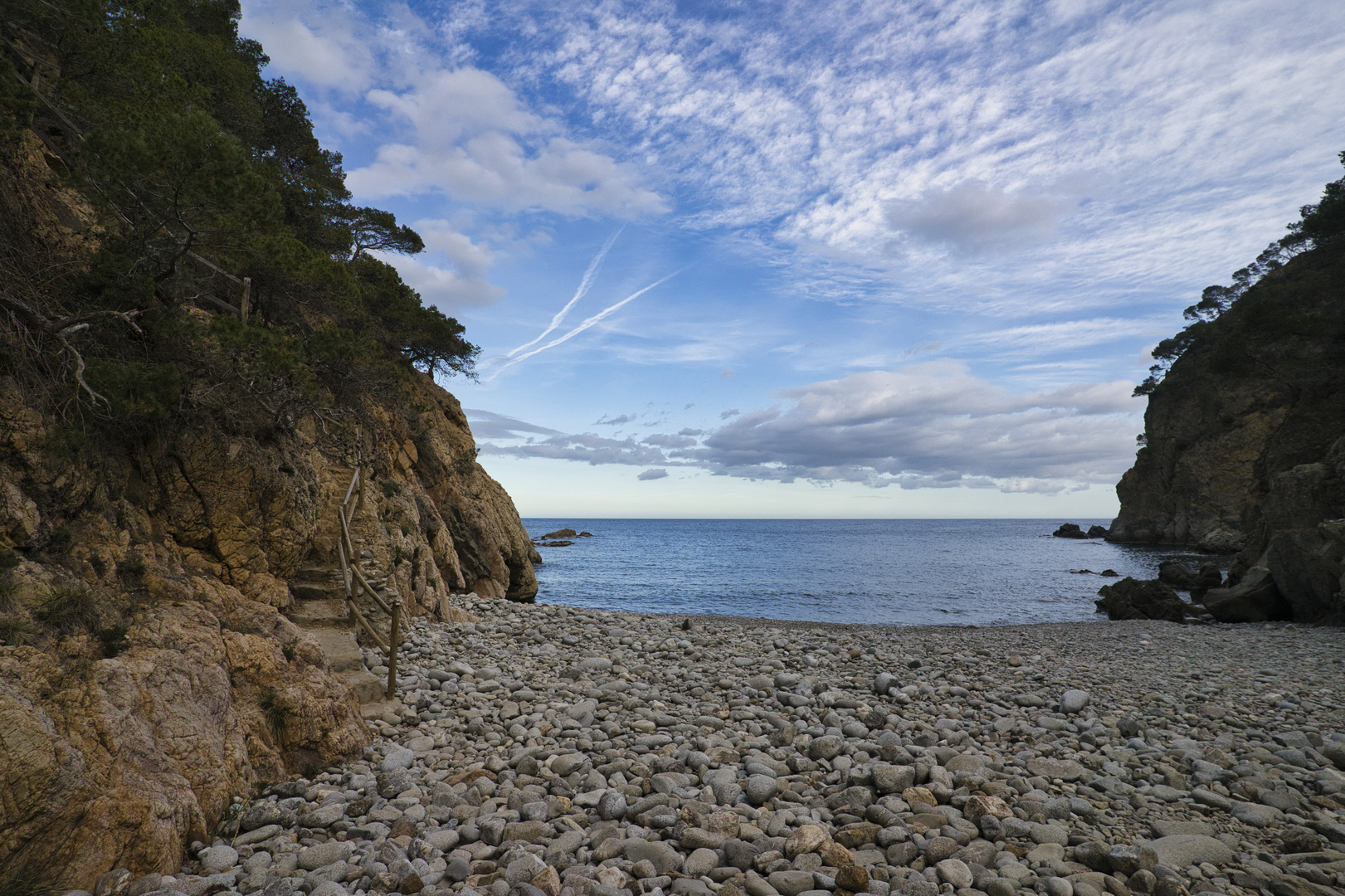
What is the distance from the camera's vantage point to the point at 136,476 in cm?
696

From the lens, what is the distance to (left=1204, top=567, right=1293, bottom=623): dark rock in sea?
61.5ft

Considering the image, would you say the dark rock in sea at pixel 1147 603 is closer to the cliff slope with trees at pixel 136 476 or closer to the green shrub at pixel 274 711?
the cliff slope with trees at pixel 136 476

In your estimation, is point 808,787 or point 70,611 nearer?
point 70,611

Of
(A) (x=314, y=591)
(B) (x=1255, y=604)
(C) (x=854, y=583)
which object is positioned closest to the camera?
(A) (x=314, y=591)

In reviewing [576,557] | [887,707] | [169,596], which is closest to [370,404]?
[169,596]

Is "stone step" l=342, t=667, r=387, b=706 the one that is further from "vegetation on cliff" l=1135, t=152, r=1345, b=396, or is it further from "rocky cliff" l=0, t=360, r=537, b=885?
"vegetation on cliff" l=1135, t=152, r=1345, b=396

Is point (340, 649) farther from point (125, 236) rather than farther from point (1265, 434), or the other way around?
point (1265, 434)

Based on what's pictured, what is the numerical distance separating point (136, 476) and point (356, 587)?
4.32 meters

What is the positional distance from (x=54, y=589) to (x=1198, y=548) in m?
69.6

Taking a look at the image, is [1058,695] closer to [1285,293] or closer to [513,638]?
[513,638]

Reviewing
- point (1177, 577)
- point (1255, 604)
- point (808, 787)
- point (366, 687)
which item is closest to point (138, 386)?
point (366, 687)

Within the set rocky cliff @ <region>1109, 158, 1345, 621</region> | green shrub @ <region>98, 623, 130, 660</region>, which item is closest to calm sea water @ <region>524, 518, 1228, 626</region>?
rocky cliff @ <region>1109, 158, 1345, 621</region>

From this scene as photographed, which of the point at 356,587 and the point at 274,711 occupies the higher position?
the point at 356,587

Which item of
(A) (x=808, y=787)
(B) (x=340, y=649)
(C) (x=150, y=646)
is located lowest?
(A) (x=808, y=787)
